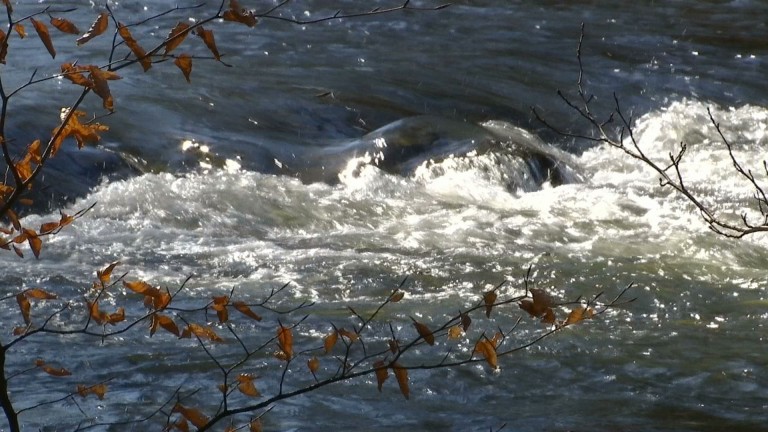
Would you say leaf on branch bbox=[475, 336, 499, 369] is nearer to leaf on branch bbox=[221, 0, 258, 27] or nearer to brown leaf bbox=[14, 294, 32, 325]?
leaf on branch bbox=[221, 0, 258, 27]

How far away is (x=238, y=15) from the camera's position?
229cm

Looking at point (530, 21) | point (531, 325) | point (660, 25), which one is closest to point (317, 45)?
point (530, 21)

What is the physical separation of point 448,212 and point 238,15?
5.23m

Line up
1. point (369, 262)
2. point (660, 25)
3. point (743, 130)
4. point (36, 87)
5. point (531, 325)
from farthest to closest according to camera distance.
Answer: point (660, 25) < point (743, 130) < point (36, 87) < point (369, 262) < point (531, 325)

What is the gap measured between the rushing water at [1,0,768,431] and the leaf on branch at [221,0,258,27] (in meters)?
1.95

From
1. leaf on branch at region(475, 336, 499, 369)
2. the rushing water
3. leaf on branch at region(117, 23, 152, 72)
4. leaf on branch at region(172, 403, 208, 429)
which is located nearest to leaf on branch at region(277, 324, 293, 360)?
leaf on branch at region(172, 403, 208, 429)

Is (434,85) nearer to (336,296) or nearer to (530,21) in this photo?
(530,21)

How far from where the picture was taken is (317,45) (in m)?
12.2

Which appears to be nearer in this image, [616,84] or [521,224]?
[521,224]

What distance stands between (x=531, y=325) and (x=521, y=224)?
2204mm

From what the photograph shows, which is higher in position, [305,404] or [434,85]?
[305,404]

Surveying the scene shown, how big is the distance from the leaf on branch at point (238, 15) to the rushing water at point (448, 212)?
1.95 metres

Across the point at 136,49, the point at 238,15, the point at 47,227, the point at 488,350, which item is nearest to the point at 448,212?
the point at 488,350

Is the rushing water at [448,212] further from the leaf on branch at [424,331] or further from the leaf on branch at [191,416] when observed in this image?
the leaf on branch at [424,331]
